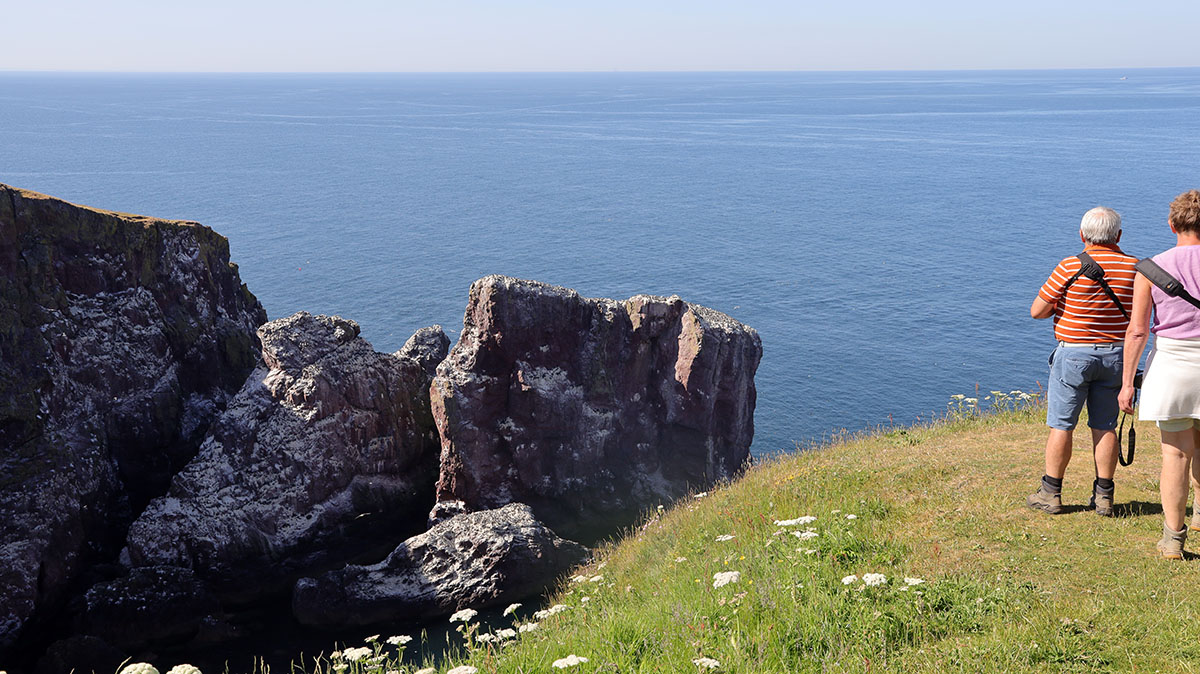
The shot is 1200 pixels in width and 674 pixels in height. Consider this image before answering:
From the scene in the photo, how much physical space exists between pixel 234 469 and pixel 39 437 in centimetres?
604

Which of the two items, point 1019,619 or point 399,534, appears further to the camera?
point 399,534

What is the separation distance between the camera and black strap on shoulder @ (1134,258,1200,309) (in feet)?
29.3

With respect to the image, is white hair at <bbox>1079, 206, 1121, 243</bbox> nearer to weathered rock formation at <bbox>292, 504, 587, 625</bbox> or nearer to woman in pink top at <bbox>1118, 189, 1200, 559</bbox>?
woman in pink top at <bbox>1118, 189, 1200, 559</bbox>

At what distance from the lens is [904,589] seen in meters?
8.99

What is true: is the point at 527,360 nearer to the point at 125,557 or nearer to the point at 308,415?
the point at 308,415

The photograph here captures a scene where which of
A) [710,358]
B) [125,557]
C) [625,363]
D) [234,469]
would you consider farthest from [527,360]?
[125,557]

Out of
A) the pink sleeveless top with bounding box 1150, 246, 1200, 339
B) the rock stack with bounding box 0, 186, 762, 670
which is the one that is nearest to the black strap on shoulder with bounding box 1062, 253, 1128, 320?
the pink sleeveless top with bounding box 1150, 246, 1200, 339

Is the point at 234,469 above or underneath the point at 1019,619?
underneath

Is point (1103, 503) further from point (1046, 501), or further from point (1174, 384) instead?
point (1174, 384)

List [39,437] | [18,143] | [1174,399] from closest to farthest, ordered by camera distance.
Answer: [1174,399]
[39,437]
[18,143]

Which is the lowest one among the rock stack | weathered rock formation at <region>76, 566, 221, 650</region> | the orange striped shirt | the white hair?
weathered rock formation at <region>76, 566, 221, 650</region>

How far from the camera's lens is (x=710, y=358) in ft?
115

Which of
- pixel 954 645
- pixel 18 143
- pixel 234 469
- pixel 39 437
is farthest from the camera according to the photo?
pixel 18 143

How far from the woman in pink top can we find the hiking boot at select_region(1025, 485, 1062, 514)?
1.70 meters
